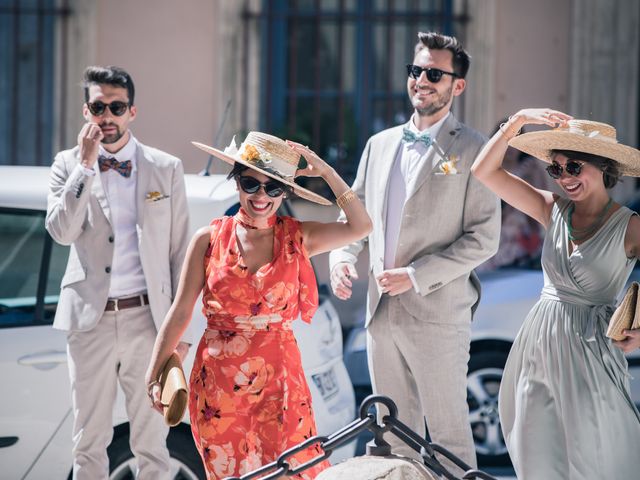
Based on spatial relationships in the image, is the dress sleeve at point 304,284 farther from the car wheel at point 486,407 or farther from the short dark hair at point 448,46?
the car wheel at point 486,407

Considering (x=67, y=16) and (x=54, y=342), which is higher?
(x=67, y=16)

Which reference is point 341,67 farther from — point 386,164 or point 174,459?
point 174,459

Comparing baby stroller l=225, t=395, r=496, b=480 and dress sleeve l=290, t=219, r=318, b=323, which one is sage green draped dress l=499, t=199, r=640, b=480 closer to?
dress sleeve l=290, t=219, r=318, b=323

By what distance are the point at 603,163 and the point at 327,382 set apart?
75.6 inches

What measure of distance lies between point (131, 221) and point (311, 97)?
6078mm

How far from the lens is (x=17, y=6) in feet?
36.6

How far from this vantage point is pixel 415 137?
17.6 ft

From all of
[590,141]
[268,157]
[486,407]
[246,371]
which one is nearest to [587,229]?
[590,141]

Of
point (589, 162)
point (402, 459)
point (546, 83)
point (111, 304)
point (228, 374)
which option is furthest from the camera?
point (546, 83)

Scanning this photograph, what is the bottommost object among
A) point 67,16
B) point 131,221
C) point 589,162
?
point 131,221

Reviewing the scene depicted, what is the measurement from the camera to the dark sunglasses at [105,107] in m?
5.31

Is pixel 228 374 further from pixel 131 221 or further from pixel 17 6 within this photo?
pixel 17 6

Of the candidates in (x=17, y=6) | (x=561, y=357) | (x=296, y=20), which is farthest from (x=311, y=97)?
(x=561, y=357)

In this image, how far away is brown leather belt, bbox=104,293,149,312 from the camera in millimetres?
5242
